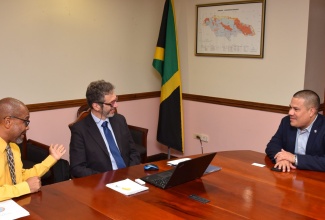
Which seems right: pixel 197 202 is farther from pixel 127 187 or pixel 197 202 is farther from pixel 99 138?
pixel 99 138

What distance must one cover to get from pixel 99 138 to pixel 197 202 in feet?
3.38

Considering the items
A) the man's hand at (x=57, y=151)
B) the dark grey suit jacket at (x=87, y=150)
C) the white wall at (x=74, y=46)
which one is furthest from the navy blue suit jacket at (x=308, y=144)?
the white wall at (x=74, y=46)

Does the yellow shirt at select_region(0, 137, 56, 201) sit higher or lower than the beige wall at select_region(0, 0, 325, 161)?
lower

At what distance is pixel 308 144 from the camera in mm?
2516

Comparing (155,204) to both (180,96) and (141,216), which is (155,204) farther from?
(180,96)

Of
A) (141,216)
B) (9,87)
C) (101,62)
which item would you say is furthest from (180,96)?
(141,216)

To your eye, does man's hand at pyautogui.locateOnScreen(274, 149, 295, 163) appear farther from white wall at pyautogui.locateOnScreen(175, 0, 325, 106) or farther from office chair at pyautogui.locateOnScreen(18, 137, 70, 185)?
office chair at pyautogui.locateOnScreen(18, 137, 70, 185)

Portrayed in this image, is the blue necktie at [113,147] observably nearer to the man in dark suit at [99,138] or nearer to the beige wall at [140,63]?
the man in dark suit at [99,138]

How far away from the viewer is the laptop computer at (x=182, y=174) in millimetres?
1847

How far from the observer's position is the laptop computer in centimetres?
185

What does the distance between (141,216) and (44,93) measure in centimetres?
238

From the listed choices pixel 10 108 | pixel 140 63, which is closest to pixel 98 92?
pixel 10 108

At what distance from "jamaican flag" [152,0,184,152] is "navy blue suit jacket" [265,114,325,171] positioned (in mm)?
1890

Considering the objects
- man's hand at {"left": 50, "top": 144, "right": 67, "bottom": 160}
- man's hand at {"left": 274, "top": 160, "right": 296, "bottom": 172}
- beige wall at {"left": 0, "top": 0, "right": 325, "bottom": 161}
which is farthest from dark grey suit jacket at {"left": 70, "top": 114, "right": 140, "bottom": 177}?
beige wall at {"left": 0, "top": 0, "right": 325, "bottom": 161}
